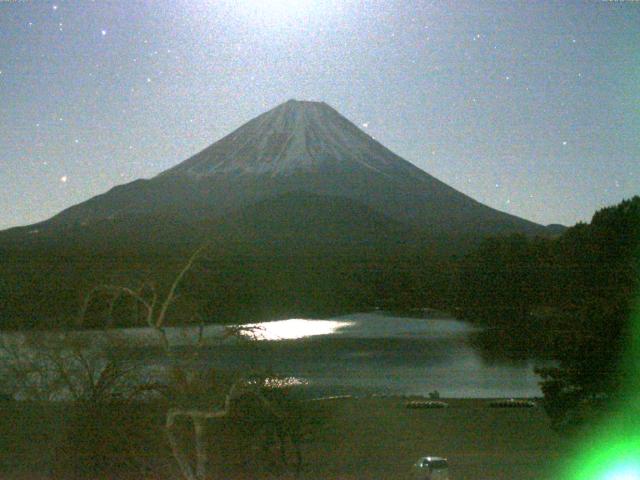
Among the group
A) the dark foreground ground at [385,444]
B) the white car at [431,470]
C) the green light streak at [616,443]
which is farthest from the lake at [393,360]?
the white car at [431,470]

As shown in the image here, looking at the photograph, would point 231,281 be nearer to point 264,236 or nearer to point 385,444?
point 385,444

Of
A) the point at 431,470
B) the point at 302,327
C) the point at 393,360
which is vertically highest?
the point at 302,327

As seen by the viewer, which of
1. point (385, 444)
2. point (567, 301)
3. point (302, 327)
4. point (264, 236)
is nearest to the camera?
point (385, 444)

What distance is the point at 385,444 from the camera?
461 inches

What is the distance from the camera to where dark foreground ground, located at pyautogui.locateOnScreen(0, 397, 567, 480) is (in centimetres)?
883

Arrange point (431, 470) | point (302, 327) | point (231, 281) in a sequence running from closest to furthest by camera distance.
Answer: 1. point (431, 470)
2. point (231, 281)
3. point (302, 327)

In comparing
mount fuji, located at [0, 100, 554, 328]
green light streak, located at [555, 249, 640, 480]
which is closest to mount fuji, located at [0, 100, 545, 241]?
mount fuji, located at [0, 100, 554, 328]

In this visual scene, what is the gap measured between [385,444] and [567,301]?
30.1 feet

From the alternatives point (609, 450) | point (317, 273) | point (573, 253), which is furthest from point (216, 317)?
point (573, 253)

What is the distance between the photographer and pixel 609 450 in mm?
10156

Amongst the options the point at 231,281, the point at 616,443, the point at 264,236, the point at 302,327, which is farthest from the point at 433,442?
the point at 264,236

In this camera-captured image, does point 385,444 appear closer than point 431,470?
No

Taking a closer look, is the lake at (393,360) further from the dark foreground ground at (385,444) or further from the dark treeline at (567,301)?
the dark foreground ground at (385,444)

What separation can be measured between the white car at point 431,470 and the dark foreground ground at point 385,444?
943mm
